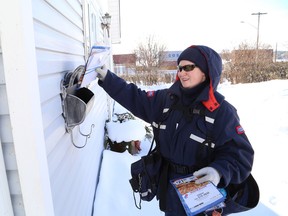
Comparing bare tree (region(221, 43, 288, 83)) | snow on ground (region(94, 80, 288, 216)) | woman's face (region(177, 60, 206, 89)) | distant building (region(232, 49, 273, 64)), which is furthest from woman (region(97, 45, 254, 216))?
distant building (region(232, 49, 273, 64))

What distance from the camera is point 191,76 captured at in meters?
2.05

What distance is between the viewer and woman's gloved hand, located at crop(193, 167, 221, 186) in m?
1.78

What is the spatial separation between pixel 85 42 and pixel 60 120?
1698 millimetres

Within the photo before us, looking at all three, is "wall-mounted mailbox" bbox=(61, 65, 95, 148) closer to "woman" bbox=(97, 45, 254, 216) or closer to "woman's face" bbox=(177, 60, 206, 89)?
"woman" bbox=(97, 45, 254, 216)

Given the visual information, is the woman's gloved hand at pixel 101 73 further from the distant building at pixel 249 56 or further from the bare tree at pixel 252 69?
the distant building at pixel 249 56

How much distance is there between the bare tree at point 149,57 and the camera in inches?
1028

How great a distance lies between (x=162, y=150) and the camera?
214 centimetres

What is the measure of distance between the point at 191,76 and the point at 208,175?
0.78 meters

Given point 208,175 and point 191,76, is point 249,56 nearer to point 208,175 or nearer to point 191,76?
point 191,76

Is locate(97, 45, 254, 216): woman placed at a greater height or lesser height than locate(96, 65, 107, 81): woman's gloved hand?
lesser

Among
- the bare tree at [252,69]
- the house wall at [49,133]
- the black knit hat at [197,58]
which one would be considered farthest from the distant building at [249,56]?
the house wall at [49,133]

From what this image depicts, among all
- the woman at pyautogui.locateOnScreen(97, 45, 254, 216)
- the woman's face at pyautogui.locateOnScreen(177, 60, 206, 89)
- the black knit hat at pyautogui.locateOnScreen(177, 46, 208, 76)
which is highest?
the black knit hat at pyautogui.locateOnScreen(177, 46, 208, 76)

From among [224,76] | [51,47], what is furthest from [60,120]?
[224,76]

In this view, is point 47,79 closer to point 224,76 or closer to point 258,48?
point 224,76
